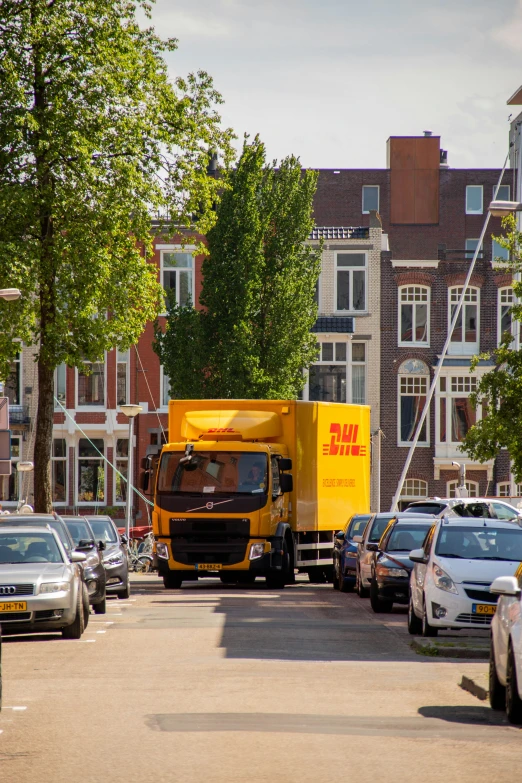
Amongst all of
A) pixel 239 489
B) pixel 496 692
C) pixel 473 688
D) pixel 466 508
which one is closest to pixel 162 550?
pixel 239 489

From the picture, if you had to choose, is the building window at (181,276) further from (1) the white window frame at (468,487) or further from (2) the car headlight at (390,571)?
(2) the car headlight at (390,571)

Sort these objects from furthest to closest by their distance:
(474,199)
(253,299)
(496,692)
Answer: (474,199)
(253,299)
(496,692)

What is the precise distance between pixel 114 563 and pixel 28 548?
8853 millimetres

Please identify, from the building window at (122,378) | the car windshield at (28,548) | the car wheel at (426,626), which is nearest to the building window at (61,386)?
the building window at (122,378)

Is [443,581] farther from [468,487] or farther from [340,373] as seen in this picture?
[468,487]

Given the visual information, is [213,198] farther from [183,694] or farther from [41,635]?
[183,694]

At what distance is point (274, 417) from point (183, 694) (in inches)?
729

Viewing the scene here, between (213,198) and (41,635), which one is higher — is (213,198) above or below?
above

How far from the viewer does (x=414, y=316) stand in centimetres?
5941

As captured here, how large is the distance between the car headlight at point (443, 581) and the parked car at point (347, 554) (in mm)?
11487

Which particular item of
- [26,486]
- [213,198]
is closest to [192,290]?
[26,486]

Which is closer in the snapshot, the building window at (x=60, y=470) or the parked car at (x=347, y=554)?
the parked car at (x=347, y=554)

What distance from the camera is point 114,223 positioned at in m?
29.0

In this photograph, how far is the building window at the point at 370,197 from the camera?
7406cm
